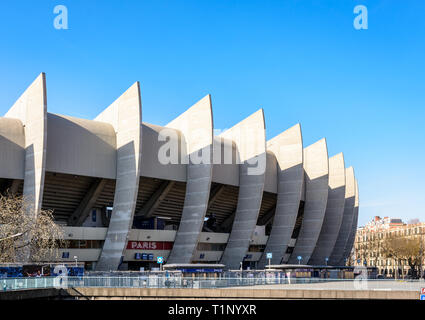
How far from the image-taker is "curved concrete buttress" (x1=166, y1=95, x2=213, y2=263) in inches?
2026

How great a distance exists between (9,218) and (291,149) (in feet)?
140

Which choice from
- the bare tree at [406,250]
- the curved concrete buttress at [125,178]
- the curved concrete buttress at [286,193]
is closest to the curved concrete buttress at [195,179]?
the curved concrete buttress at [125,178]

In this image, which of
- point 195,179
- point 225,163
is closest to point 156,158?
point 195,179

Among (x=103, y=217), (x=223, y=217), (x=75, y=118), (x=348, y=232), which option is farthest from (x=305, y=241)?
(x=75, y=118)

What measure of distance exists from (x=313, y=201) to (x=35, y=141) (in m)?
41.0

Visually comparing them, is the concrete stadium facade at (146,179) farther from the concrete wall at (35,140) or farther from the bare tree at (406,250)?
the bare tree at (406,250)

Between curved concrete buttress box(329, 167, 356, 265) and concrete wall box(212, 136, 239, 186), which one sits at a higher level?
concrete wall box(212, 136, 239, 186)

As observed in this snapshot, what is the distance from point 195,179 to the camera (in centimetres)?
5238

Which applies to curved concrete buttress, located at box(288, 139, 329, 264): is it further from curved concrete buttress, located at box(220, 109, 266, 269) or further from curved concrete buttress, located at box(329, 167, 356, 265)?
curved concrete buttress, located at box(329, 167, 356, 265)

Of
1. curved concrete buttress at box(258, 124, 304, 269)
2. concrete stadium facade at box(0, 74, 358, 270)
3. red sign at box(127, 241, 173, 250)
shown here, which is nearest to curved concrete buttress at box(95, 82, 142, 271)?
concrete stadium facade at box(0, 74, 358, 270)

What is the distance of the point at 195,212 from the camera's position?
51.8 metres

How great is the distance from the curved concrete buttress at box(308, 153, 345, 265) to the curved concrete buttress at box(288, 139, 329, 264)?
8.45 meters

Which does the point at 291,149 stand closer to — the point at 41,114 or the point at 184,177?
the point at 184,177

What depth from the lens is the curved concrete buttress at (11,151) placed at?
4253 centimetres
